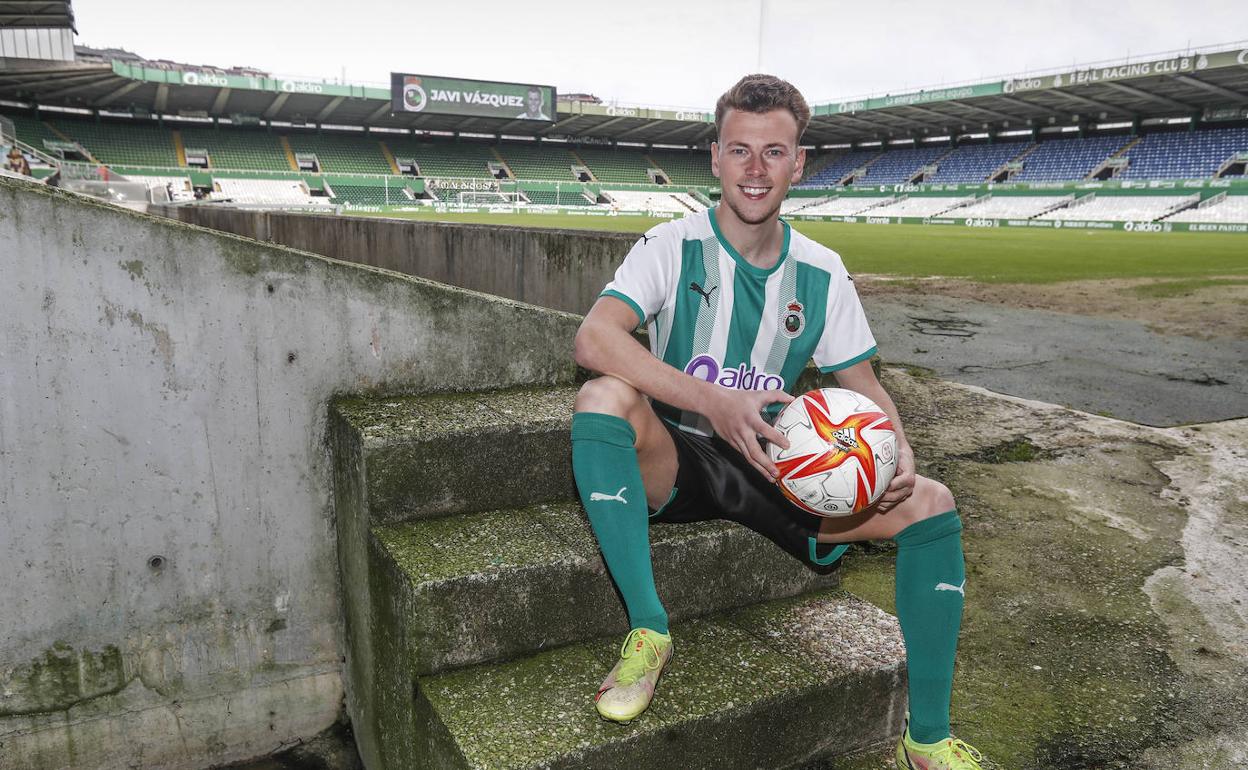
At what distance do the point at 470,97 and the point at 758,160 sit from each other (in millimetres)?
50577

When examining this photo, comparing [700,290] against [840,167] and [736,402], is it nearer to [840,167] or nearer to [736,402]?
[736,402]

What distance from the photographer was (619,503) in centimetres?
196

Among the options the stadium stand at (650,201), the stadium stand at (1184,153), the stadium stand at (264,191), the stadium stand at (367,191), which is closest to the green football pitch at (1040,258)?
the stadium stand at (1184,153)

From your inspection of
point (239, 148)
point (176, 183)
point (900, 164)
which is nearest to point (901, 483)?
point (176, 183)

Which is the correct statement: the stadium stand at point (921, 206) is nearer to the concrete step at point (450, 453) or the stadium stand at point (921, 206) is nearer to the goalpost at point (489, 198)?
the goalpost at point (489, 198)

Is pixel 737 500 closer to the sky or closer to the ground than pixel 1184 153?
closer to the ground

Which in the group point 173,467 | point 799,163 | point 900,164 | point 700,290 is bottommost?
point 173,467

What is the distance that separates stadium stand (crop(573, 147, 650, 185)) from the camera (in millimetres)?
55531

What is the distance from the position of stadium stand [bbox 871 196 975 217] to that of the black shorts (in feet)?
141

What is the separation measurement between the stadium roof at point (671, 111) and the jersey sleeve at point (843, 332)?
41456 mm

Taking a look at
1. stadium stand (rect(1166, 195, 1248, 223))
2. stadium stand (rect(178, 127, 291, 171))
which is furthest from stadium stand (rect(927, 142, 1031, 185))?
stadium stand (rect(178, 127, 291, 171))

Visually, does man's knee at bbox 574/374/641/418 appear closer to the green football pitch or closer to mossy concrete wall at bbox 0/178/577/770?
mossy concrete wall at bbox 0/178/577/770

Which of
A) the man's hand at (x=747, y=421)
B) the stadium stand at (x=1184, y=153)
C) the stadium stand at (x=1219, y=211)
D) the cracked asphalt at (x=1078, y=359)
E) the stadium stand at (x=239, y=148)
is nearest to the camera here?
the man's hand at (x=747, y=421)

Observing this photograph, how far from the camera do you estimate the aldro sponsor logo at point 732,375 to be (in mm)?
2277
